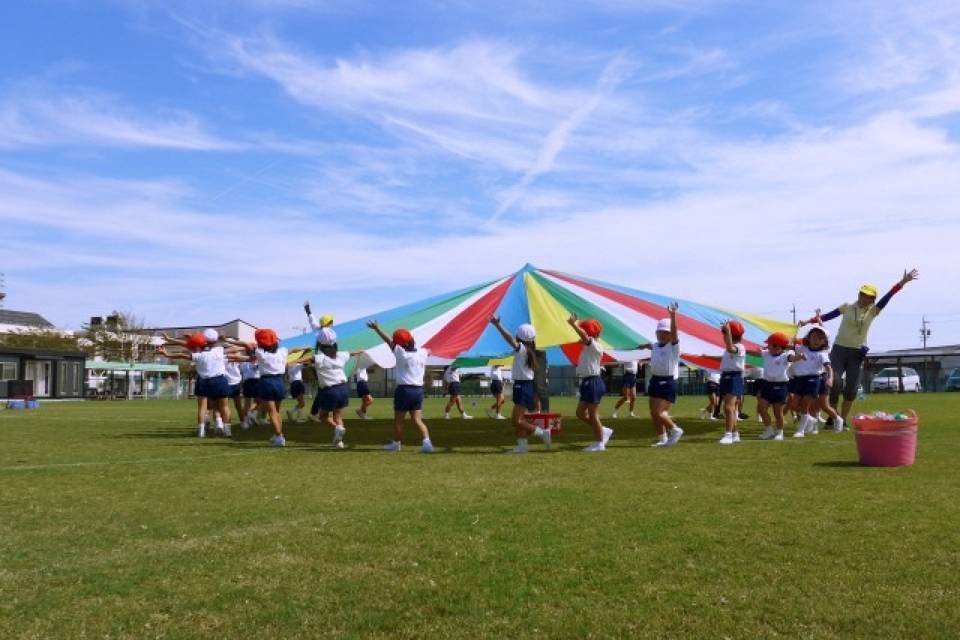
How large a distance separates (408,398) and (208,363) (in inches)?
143

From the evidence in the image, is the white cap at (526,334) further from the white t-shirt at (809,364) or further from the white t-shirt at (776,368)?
the white t-shirt at (809,364)

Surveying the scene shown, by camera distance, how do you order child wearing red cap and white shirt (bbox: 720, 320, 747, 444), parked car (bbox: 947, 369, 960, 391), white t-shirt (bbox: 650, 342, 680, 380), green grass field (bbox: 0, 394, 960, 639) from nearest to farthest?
green grass field (bbox: 0, 394, 960, 639), white t-shirt (bbox: 650, 342, 680, 380), child wearing red cap and white shirt (bbox: 720, 320, 747, 444), parked car (bbox: 947, 369, 960, 391)

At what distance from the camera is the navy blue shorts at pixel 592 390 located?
921 centimetres

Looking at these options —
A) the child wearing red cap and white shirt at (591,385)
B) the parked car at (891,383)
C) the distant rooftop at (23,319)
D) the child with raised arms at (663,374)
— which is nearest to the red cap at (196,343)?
the child wearing red cap and white shirt at (591,385)

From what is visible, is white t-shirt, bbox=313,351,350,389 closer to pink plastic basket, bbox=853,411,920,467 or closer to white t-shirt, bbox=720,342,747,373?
white t-shirt, bbox=720,342,747,373

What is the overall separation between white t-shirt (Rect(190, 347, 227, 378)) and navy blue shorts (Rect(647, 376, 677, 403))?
5856 mm

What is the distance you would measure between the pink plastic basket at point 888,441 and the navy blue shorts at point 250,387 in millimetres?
9386

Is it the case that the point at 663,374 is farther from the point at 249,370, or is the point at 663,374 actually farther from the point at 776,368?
the point at 249,370

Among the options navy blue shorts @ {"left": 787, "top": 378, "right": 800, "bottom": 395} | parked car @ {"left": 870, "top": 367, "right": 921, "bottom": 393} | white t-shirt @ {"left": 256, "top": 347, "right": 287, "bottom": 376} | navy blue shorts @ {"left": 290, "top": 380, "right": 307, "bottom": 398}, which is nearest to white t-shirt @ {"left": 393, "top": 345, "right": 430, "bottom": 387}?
white t-shirt @ {"left": 256, "top": 347, "right": 287, "bottom": 376}

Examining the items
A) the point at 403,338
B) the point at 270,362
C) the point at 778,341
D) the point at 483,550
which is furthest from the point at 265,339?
the point at 483,550

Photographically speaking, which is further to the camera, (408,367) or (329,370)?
(329,370)

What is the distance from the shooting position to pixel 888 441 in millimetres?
7098

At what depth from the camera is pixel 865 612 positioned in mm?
3078

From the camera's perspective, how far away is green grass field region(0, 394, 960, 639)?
10.1 feet
